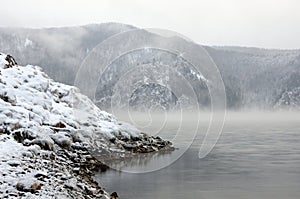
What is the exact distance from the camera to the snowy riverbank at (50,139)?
27.1 meters

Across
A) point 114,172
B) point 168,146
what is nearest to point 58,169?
point 114,172

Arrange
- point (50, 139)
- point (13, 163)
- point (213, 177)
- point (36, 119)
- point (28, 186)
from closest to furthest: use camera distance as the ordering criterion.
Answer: point (28, 186), point (13, 163), point (50, 139), point (36, 119), point (213, 177)

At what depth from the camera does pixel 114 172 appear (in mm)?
48625

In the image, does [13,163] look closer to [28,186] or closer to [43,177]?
[43,177]

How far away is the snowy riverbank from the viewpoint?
27.1 metres

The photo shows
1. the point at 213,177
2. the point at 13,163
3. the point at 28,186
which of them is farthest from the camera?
the point at 213,177

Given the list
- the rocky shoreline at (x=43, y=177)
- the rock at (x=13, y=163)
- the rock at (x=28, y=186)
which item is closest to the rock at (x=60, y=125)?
the rocky shoreline at (x=43, y=177)

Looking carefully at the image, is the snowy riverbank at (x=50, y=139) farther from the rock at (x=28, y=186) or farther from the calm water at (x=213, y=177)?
the calm water at (x=213, y=177)

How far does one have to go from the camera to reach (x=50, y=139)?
37719 millimetres

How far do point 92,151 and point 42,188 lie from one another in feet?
105

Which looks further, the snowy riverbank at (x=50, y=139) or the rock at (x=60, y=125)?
the rock at (x=60, y=125)

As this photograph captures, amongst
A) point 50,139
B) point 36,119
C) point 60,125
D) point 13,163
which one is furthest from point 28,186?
point 60,125

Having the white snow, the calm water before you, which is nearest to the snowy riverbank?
the white snow

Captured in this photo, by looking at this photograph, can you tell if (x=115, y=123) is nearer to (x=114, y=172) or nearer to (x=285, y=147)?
(x=114, y=172)
